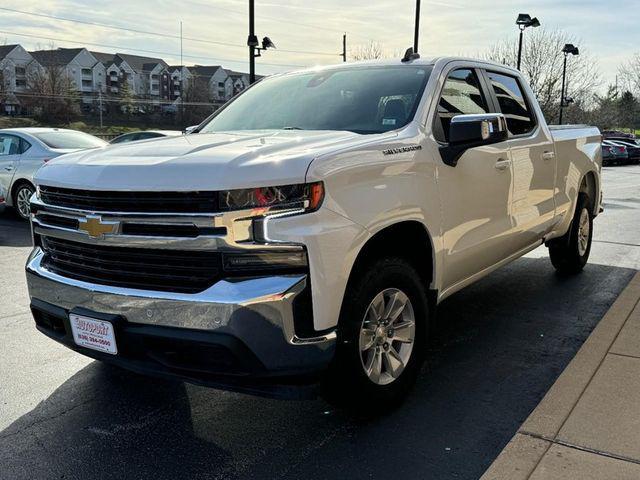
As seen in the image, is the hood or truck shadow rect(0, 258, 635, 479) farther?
truck shadow rect(0, 258, 635, 479)

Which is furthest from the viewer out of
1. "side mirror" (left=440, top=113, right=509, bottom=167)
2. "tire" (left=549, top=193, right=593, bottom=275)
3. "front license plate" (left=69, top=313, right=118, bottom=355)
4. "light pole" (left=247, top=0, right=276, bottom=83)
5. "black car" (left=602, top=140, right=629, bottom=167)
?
"black car" (left=602, top=140, right=629, bottom=167)

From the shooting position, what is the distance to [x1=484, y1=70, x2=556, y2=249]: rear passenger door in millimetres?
4836

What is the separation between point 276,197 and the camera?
2814 mm

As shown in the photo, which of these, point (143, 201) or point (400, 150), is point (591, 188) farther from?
point (143, 201)

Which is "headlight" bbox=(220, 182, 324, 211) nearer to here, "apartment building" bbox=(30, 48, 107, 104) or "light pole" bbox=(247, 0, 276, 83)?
"light pole" bbox=(247, 0, 276, 83)

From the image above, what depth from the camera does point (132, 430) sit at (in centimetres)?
337

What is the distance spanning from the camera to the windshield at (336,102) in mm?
3916

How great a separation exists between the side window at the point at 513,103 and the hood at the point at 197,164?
1952mm

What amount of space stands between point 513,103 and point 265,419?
3290 mm

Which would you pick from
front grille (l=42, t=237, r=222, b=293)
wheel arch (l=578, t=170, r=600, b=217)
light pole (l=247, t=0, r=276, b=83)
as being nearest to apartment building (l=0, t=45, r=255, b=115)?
light pole (l=247, t=0, r=276, b=83)

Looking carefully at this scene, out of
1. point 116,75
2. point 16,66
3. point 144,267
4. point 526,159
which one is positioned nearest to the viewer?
point 144,267

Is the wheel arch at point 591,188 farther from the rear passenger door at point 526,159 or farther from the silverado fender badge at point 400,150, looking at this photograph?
the silverado fender badge at point 400,150

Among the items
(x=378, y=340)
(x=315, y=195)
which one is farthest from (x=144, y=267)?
(x=378, y=340)

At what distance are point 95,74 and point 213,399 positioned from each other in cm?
12009
